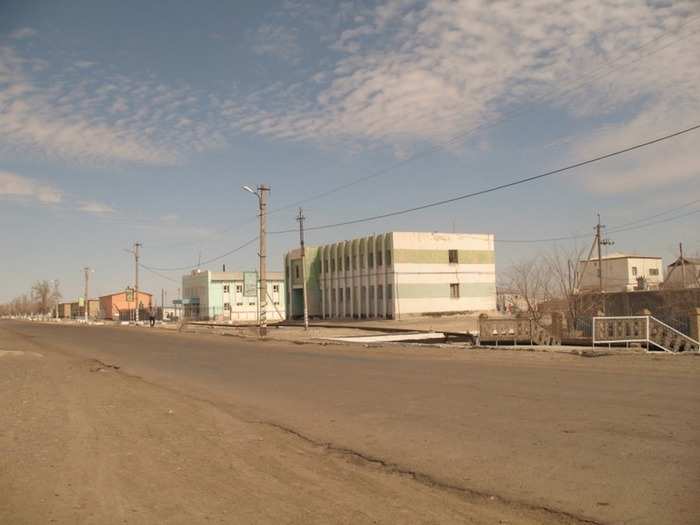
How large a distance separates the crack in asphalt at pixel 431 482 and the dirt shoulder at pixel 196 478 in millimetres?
28

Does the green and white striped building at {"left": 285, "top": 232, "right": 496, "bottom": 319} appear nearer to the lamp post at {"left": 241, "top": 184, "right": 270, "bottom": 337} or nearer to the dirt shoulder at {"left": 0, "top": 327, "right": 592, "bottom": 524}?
the lamp post at {"left": 241, "top": 184, "right": 270, "bottom": 337}

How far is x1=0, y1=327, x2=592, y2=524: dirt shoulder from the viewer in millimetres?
5375

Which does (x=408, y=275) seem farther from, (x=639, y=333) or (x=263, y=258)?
(x=639, y=333)

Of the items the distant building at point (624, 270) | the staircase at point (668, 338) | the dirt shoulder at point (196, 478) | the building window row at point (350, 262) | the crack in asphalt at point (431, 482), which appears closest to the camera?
the crack in asphalt at point (431, 482)

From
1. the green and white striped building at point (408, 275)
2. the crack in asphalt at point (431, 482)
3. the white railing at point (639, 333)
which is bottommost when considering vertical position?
the crack in asphalt at point (431, 482)

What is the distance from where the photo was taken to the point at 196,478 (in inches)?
259

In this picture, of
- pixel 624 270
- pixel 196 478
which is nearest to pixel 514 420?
pixel 196 478

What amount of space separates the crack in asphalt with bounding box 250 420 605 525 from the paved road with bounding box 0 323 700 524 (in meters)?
0.04

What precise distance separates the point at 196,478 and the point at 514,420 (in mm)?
4927

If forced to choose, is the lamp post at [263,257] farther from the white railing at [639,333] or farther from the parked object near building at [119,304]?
the parked object near building at [119,304]

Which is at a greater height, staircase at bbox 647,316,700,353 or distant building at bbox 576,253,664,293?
distant building at bbox 576,253,664,293

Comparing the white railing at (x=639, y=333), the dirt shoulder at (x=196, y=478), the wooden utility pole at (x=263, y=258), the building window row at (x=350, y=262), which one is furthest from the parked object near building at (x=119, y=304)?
the dirt shoulder at (x=196, y=478)

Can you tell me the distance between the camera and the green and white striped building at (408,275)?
64.1 meters

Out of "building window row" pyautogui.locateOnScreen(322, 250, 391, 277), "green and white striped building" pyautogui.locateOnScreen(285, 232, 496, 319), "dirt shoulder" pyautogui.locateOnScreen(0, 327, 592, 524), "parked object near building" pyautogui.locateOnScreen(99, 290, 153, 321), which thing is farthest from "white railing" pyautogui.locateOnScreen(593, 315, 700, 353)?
"parked object near building" pyautogui.locateOnScreen(99, 290, 153, 321)
